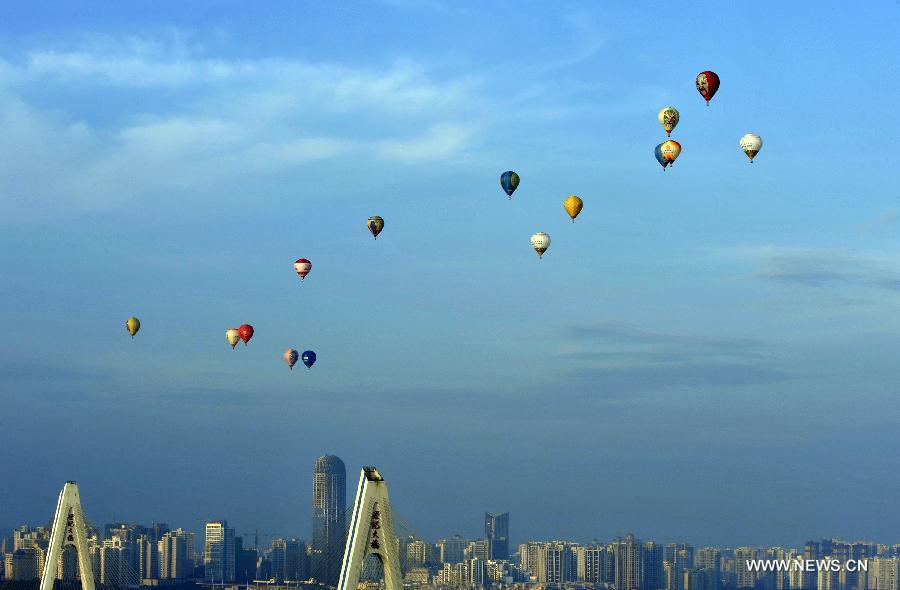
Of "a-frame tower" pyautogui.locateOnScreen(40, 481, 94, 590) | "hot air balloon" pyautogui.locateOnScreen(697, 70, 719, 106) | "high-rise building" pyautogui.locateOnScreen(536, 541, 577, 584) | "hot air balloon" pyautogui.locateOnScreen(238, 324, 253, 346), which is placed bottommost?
"high-rise building" pyautogui.locateOnScreen(536, 541, 577, 584)

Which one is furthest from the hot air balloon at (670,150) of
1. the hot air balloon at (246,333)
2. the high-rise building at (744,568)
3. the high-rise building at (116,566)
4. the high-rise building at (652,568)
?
the high-rise building at (652,568)

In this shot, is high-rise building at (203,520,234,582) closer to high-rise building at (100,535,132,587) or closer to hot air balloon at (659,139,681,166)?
high-rise building at (100,535,132,587)

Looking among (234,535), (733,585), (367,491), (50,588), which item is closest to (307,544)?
(234,535)

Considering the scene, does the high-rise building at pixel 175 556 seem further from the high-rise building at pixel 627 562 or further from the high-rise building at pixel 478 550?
the high-rise building at pixel 627 562

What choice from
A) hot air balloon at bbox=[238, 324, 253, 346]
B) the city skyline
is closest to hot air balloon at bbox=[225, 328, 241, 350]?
hot air balloon at bbox=[238, 324, 253, 346]

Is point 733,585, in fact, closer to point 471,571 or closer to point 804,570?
point 804,570
